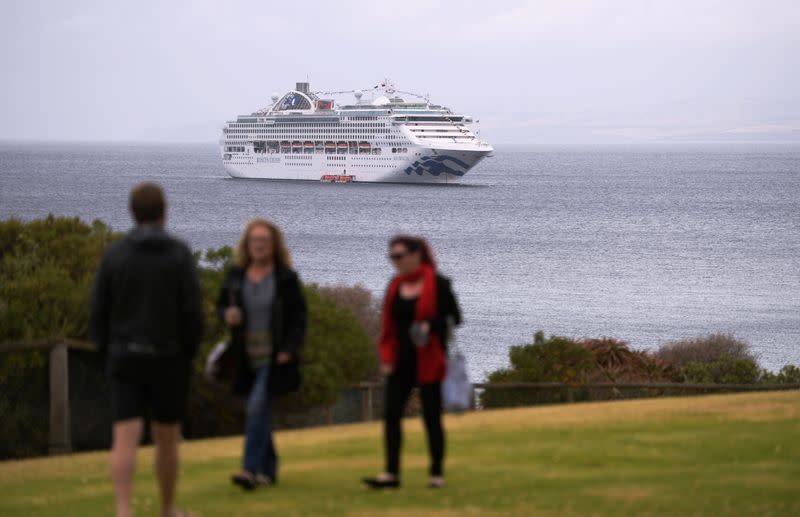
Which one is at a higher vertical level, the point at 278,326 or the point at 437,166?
the point at 437,166

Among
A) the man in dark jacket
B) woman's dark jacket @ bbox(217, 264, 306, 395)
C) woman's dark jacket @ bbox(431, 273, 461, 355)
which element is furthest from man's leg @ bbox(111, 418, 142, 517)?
woman's dark jacket @ bbox(431, 273, 461, 355)

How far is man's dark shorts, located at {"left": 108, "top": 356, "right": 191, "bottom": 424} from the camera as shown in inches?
235

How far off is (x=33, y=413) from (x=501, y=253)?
52.9 metres

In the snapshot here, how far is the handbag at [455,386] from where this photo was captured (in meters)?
6.74

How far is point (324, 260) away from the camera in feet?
193

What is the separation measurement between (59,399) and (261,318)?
3326 mm

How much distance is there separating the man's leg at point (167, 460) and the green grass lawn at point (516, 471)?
15.8 inches

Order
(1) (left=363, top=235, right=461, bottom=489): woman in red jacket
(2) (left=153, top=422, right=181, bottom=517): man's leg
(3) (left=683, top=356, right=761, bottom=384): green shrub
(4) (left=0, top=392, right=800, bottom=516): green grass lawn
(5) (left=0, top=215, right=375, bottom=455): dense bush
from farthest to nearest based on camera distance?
(3) (left=683, top=356, right=761, bottom=384): green shrub < (5) (left=0, top=215, right=375, bottom=455): dense bush < (1) (left=363, top=235, right=461, bottom=489): woman in red jacket < (4) (left=0, top=392, right=800, bottom=516): green grass lawn < (2) (left=153, top=422, right=181, bottom=517): man's leg

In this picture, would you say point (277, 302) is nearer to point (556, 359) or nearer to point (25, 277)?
point (25, 277)

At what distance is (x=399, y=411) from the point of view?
6.80 meters

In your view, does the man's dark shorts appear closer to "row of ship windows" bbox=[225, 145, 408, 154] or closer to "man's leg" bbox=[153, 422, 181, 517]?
"man's leg" bbox=[153, 422, 181, 517]

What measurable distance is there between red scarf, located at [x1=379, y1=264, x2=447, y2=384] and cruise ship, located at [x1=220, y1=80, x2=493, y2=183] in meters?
97.7

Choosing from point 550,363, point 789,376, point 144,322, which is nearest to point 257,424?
point 144,322

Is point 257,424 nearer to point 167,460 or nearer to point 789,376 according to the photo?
point 167,460
